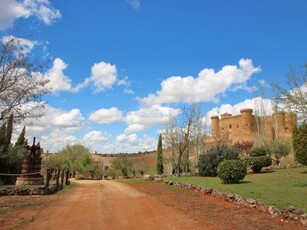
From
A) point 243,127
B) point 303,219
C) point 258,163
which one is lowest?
point 303,219

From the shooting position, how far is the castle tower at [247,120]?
57969 mm

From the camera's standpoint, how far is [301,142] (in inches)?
679

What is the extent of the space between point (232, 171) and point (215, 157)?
7868 millimetres

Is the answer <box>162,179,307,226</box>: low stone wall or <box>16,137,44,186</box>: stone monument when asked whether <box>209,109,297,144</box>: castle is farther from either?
<box>162,179,307,226</box>: low stone wall

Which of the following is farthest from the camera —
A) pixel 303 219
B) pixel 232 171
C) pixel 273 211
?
pixel 232 171

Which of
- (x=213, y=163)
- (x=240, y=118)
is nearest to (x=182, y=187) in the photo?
(x=213, y=163)

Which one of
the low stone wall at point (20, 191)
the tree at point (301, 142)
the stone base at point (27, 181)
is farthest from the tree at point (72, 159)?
the tree at point (301, 142)

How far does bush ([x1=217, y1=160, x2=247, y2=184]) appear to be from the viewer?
16.2m

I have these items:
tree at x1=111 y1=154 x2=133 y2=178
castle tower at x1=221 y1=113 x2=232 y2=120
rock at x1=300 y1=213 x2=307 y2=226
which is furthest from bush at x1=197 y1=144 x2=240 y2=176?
castle tower at x1=221 y1=113 x2=232 y2=120

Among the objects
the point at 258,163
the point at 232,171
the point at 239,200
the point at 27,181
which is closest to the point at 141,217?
the point at 239,200

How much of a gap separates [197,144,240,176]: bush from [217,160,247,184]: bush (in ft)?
23.7

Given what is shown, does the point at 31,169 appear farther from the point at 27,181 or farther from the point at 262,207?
the point at 262,207

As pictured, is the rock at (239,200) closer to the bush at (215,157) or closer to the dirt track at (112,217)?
the dirt track at (112,217)

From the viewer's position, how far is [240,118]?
5981 cm
